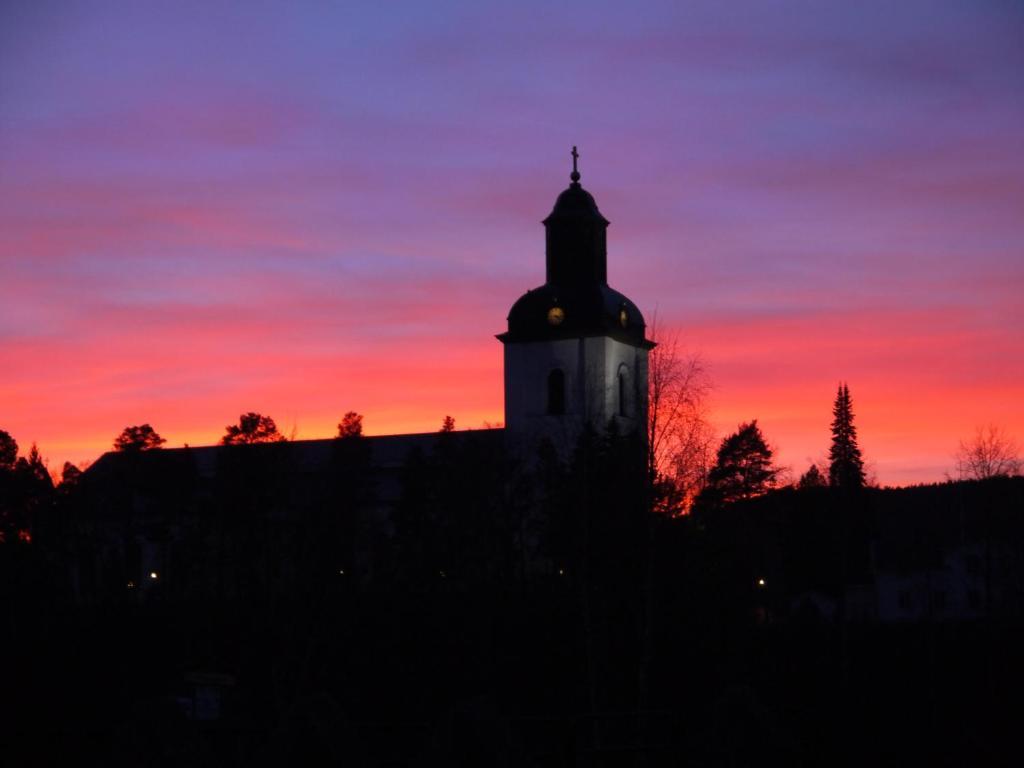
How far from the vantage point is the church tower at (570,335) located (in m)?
75.3

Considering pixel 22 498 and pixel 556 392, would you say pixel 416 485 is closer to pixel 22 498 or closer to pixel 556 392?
pixel 556 392

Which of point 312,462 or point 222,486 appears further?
point 312,462

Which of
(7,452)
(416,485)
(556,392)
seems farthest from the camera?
(7,452)

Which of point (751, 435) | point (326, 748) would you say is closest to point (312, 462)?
point (751, 435)

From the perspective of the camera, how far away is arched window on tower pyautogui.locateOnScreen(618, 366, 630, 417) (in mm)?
75438


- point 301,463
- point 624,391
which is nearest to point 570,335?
point 624,391

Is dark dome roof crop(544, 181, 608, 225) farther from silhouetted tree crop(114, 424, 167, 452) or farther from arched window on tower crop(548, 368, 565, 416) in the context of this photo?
silhouetted tree crop(114, 424, 167, 452)

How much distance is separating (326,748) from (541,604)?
2921 centimetres

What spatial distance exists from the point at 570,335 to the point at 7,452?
Answer: 96.9 ft

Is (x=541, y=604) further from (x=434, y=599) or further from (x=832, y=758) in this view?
(x=832, y=758)

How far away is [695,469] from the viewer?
104ft

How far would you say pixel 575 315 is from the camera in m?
75.7

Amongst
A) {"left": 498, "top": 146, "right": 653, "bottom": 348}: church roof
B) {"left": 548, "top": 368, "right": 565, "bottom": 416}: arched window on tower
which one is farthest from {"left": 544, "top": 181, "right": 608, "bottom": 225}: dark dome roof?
{"left": 548, "top": 368, "right": 565, "bottom": 416}: arched window on tower

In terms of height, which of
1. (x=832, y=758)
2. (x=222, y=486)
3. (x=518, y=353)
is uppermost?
(x=518, y=353)
